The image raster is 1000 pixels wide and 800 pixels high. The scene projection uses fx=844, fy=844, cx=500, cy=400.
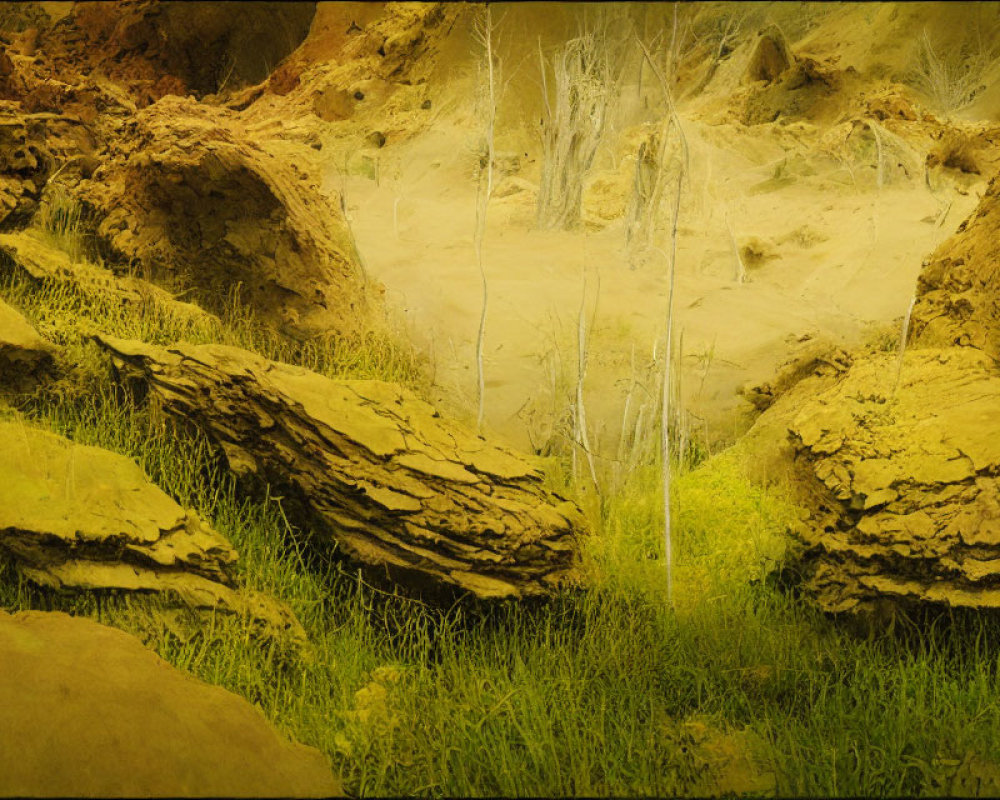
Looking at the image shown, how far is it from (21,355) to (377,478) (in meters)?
1.34

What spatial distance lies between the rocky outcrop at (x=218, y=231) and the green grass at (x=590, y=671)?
968 mm

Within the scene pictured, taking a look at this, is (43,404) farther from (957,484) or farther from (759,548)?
(957,484)

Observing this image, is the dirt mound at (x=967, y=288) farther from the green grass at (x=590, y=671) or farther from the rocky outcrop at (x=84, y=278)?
the rocky outcrop at (x=84, y=278)

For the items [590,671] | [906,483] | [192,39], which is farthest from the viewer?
[192,39]

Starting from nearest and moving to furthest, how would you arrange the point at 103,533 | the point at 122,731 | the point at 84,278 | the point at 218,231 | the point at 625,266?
the point at 122,731
the point at 103,533
the point at 84,278
the point at 218,231
the point at 625,266

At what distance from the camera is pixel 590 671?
242 cm

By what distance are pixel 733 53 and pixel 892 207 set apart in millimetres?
3247

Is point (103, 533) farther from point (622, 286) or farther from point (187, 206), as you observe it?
point (622, 286)

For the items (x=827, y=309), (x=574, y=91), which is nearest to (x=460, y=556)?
(x=827, y=309)

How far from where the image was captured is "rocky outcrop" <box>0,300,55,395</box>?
288 centimetres

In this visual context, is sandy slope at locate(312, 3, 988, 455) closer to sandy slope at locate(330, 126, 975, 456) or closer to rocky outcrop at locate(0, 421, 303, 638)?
sandy slope at locate(330, 126, 975, 456)

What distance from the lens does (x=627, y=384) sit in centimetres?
374

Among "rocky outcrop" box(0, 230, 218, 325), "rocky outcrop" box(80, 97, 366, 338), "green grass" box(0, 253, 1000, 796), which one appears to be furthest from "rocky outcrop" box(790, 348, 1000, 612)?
"rocky outcrop" box(0, 230, 218, 325)

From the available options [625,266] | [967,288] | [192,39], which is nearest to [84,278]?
[625,266]
